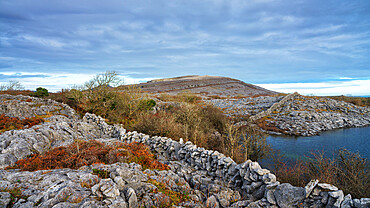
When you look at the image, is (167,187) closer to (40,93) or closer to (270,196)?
(270,196)

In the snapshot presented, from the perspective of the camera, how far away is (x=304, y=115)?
21156mm

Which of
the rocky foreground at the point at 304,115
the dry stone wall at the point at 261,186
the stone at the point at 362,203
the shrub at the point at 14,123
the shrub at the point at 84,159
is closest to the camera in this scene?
the stone at the point at 362,203

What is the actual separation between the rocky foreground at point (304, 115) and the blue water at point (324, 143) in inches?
58.6

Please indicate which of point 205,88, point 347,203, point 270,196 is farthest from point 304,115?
point 205,88

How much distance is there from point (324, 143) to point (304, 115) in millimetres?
7599

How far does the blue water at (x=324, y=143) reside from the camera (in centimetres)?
1227

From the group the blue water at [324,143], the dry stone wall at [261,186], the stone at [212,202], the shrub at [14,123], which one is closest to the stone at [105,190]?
the stone at [212,202]

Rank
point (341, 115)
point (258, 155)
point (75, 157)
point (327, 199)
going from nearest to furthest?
1. point (327, 199)
2. point (75, 157)
3. point (258, 155)
4. point (341, 115)

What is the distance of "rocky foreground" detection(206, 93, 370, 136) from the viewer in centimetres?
1895

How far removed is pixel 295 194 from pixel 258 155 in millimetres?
7054

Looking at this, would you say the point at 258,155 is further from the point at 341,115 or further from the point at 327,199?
the point at 341,115

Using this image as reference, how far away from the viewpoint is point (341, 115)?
2211cm

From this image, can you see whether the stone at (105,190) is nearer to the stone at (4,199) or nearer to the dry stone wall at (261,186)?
the stone at (4,199)

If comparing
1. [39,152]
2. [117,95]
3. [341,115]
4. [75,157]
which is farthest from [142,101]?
[341,115]
